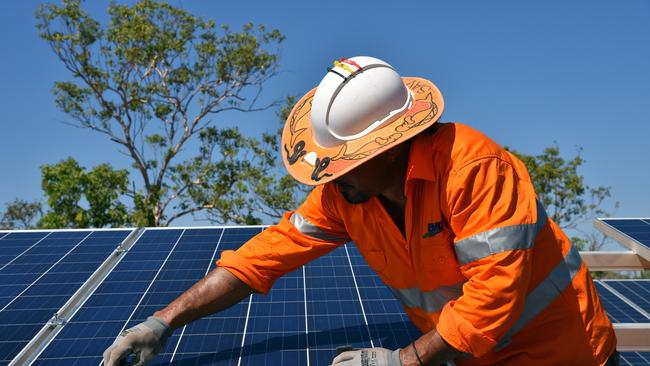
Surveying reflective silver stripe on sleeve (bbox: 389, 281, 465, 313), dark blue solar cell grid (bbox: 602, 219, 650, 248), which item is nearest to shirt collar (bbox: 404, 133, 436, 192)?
reflective silver stripe on sleeve (bbox: 389, 281, 465, 313)

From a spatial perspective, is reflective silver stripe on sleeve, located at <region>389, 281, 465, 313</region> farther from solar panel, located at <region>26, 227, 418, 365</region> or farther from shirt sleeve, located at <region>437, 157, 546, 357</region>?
solar panel, located at <region>26, 227, 418, 365</region>

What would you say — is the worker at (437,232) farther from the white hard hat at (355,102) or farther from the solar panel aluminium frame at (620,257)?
the solar panel aluminium frame at (620,257)

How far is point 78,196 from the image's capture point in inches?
730

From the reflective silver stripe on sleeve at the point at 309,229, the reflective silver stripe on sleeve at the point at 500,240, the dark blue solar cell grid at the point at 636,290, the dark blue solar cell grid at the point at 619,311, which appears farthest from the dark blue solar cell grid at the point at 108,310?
the dark blue solar cell grid at the point at 636,290

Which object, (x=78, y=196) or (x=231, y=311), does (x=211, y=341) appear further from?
(x=78, y=196)

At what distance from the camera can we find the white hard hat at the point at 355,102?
9.35 feet

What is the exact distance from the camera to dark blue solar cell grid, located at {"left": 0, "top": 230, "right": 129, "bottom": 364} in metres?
4.10

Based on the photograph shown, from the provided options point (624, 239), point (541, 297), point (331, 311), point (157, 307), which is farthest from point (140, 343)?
point (624, 239)

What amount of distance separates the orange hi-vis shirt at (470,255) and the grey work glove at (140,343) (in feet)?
1.69

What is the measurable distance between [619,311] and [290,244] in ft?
12.8

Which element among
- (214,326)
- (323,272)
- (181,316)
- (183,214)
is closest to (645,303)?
(323,272)

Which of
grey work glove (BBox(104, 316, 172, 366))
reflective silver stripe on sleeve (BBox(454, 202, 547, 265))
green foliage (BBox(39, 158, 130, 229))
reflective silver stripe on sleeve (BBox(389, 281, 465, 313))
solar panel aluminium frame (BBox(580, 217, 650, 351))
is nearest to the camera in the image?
reflective silver stripe on sleeve (BBox(454, 202, 547, 265))

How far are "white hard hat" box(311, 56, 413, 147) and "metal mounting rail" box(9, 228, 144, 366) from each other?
94.3 inches

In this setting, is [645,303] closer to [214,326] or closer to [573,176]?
[214,326]
